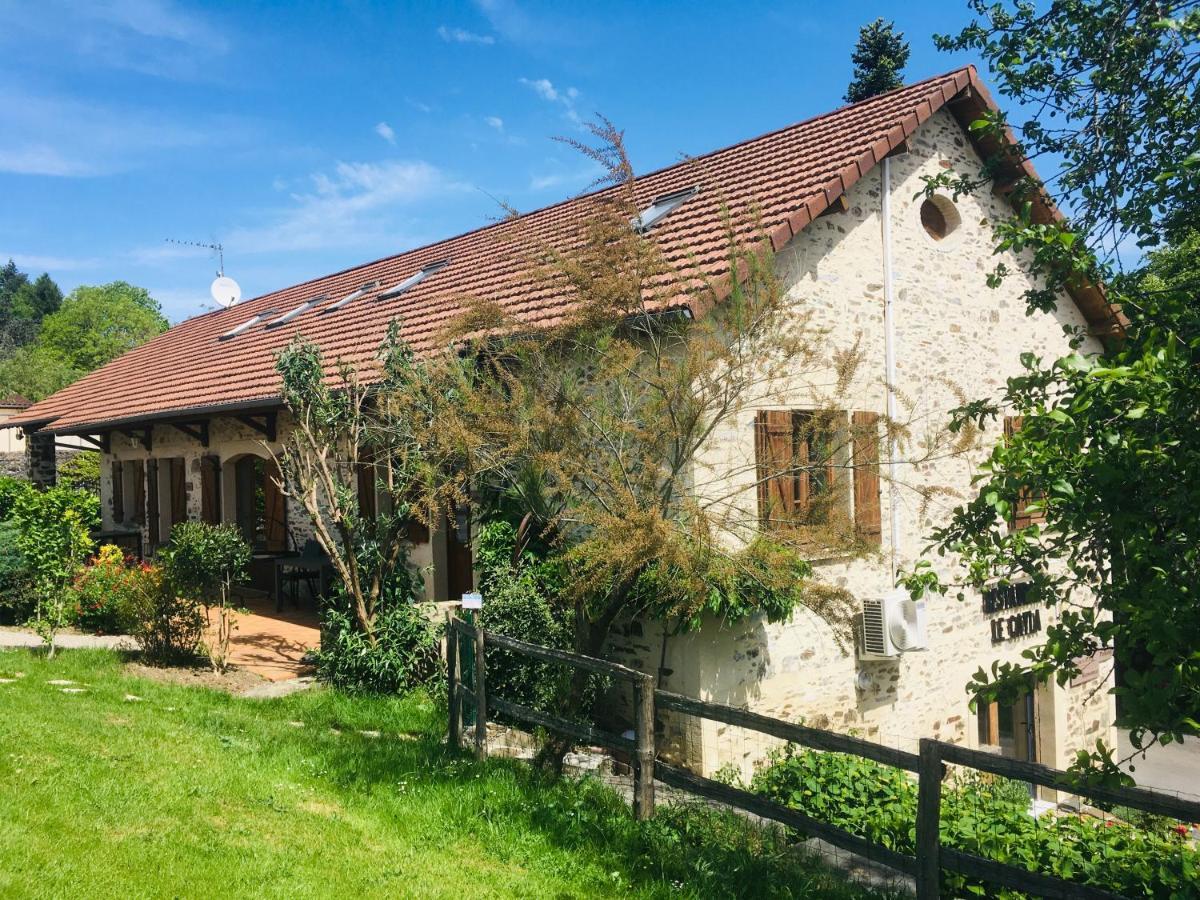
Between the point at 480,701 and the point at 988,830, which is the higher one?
the point at 480,701

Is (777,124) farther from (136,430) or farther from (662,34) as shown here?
(136,430)

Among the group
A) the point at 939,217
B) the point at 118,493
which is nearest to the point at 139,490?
the point at 118,493

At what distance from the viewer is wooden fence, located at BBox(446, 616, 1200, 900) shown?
3404mm

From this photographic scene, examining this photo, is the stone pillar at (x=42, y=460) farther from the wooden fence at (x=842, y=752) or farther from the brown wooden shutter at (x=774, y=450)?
the brown wooden shutter at (x=774, y=450)

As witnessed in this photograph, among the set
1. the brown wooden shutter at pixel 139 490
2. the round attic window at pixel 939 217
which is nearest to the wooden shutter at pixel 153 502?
the brown wooden shutter at pixel 139 490

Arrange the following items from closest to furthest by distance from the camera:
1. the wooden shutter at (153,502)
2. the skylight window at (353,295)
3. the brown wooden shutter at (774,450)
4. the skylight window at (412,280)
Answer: the brown wooden shutter at (774,450)
the skylight window at (412,280)
the skylight window at (353,295)
the wooden shutter at (153,502)

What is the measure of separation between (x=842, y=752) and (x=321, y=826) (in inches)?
111

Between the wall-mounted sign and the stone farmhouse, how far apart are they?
32 millimetres

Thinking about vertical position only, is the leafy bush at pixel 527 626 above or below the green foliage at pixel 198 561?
below

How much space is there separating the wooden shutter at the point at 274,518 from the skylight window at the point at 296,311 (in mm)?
3198

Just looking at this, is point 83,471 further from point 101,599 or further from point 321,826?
point 321,826

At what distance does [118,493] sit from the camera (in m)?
16.0

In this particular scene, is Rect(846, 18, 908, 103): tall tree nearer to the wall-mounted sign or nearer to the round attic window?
the round attic window

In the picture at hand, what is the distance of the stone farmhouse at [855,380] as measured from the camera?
780cm
